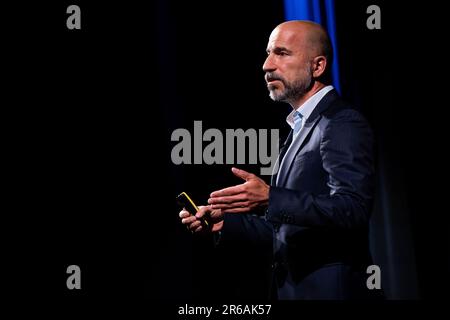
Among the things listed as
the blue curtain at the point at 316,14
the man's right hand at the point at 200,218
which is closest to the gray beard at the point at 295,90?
the man's right hand at the point at 200,218

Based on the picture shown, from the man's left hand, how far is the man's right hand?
214mm

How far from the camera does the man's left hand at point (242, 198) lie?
1.21m

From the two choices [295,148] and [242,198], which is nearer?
[242,198]

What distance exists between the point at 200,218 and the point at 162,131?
812 mm

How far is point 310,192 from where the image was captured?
127cm

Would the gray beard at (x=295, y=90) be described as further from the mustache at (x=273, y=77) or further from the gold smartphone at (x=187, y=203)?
the gold smartphone at (x=187, y=203)

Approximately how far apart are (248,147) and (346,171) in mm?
919

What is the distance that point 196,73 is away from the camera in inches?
86.8

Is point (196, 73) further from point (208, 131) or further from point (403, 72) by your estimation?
point (403, 72)

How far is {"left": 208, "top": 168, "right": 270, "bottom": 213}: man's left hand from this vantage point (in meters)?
1.21

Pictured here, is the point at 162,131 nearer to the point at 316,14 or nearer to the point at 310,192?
the point at 316,14

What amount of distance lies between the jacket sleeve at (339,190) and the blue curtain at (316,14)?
860 mm

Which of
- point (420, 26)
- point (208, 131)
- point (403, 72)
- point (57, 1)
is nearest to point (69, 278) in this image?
point (208, 131)

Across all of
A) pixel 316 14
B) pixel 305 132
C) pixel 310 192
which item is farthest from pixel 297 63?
pixel 316 14
